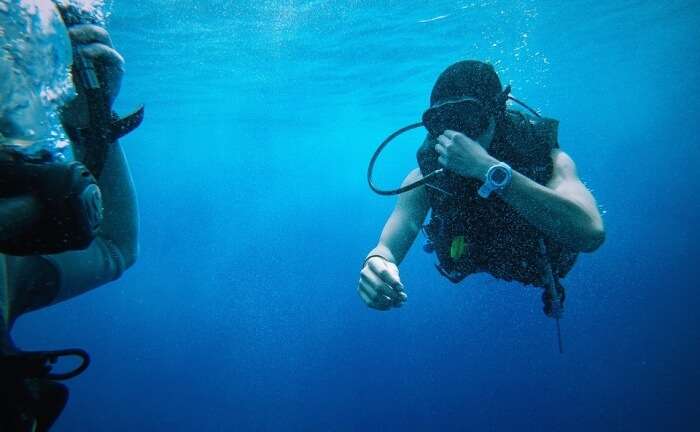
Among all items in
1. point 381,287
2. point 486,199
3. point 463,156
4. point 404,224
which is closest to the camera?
point 381,287

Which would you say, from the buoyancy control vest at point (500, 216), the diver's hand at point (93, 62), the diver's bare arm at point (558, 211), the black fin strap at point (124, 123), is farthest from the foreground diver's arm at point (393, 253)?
the diver's hand at point (93, 62)

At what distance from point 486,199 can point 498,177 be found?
2.17 feet

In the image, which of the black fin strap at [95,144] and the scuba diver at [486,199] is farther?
the scuba diver at [486,199]

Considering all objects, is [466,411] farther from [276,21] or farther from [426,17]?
[276,21]

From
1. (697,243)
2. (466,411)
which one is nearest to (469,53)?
(466,411)

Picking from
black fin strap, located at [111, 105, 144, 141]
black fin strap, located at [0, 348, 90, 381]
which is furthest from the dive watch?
black fin strap, located at [0, 348, 90, 381]

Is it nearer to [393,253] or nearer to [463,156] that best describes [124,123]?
[463,156]

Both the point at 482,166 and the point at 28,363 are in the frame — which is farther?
the point at 482,166

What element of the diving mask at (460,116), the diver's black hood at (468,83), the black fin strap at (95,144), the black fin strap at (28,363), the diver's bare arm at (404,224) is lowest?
the diver's bare arm at (404,224)

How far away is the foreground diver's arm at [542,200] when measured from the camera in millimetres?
2502

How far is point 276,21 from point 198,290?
139ft

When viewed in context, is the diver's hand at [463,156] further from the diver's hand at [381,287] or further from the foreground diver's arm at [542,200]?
the diver's hand at [381,287]

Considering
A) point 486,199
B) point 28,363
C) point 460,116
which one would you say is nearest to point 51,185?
point 28,363

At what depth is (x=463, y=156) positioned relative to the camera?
2615 mm
